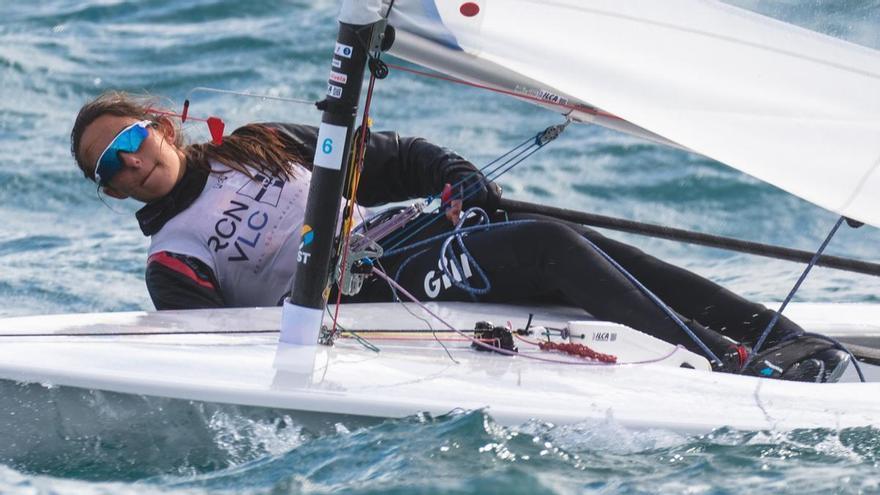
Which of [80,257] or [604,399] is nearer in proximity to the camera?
[604,399]

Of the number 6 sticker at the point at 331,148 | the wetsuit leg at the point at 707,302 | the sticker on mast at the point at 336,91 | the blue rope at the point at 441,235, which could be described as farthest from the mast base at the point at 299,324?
the wetsuit leg at the point at 707,302

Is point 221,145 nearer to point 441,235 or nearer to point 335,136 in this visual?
point 441,235

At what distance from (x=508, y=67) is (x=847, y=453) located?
0.82m

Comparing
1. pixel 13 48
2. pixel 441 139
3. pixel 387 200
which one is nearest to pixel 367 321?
pixel 387 200

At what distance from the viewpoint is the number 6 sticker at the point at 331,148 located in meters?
2.03

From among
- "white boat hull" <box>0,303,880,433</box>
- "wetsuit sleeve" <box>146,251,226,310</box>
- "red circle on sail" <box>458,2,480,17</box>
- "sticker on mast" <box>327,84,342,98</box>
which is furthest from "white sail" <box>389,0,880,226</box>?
"wetsuit sleeve" <box>146,251,226,310</box>

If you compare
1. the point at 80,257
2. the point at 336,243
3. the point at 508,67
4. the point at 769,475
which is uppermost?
the point at 508,67

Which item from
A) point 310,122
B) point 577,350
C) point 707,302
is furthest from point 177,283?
→ point 310,122

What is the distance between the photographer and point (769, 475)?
179 cm

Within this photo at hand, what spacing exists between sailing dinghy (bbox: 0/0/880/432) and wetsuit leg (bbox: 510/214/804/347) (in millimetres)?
159

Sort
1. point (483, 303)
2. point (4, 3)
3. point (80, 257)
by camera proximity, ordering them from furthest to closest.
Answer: point (4, 3) < point (80, 257) < point (483, 303)

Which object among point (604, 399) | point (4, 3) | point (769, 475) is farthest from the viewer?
A: point (4, 3)

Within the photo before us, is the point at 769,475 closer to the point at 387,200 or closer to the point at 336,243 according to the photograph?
the point at 336,243

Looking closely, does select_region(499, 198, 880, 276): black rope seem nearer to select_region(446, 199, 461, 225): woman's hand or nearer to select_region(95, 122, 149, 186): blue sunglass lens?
select_region(446, 199, 461, 225): woman's hand
